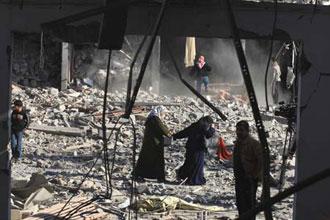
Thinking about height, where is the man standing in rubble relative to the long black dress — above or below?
above

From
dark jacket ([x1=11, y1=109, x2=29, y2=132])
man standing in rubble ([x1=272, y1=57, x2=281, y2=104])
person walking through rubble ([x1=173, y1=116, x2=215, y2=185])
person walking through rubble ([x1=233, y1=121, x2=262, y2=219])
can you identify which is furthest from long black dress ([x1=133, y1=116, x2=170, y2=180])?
man standing in rubble ([x1=272, y1=57, x2=281, y2=104])

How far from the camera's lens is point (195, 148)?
14.5m

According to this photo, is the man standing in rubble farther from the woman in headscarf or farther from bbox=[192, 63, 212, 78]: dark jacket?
the woman in headscarf

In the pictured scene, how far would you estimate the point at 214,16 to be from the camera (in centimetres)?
834

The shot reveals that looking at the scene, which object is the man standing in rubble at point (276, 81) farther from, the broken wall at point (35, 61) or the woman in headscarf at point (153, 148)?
the woman in headscarf at point (153, 148)

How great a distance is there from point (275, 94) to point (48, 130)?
11577 millimetres

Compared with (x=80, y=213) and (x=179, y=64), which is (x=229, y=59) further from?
(x=80, y=213)

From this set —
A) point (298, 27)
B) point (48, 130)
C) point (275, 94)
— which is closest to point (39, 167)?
point (48, 130)

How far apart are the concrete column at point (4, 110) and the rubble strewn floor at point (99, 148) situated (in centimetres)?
303

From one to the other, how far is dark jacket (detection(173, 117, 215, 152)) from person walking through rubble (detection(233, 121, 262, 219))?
14.3 ft

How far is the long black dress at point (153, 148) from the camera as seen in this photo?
13688 millimetres

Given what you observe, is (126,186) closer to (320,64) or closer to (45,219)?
(45,219)

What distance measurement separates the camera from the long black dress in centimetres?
1369

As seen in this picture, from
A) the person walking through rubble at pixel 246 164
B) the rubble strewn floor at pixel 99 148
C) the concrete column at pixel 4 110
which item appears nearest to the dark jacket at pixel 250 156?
the person walking through rubble at pixel 246 164
